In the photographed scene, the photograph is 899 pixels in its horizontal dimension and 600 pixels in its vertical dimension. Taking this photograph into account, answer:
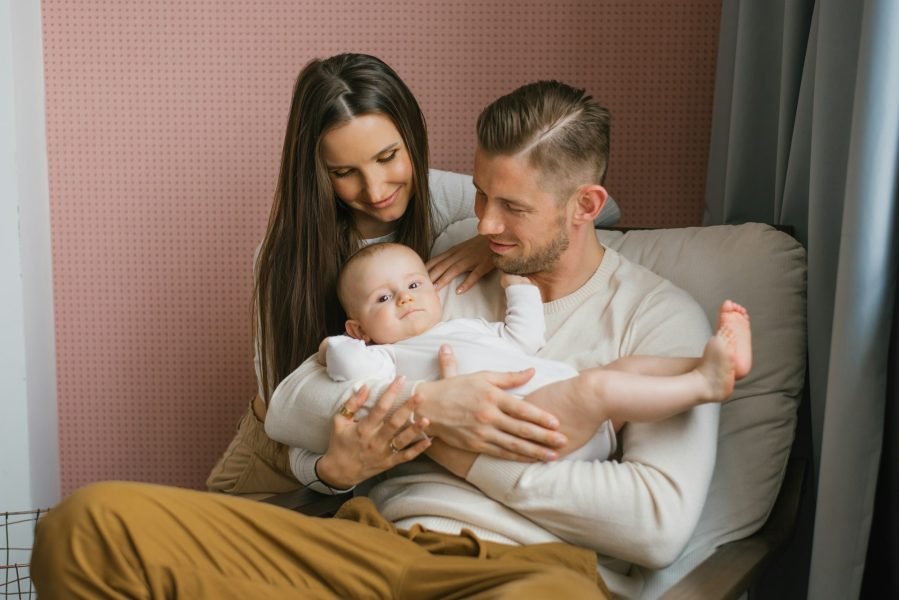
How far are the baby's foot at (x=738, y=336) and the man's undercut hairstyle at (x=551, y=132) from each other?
1.24ft

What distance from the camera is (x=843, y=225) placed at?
57.9 inches

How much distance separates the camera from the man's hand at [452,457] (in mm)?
1560

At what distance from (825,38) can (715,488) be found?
76 centimetres

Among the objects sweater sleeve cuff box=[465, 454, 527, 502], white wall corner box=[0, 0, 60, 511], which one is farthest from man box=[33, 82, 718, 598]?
white wall corner box=[0, 0, 60, 511]

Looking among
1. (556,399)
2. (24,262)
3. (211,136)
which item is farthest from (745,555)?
(24,262)

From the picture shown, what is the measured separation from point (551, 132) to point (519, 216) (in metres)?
0.15

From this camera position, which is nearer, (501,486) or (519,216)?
(501,486)

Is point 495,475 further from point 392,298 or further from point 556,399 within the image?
point 392,298

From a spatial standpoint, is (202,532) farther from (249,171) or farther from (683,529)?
(249,171)

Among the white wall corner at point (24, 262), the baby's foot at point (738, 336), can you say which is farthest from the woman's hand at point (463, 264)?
the white wall corner at point (24, 262)

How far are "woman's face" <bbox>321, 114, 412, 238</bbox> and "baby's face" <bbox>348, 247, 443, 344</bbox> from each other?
0.18m

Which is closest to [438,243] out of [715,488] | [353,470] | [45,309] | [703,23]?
[353,470]

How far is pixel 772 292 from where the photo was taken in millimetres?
1732

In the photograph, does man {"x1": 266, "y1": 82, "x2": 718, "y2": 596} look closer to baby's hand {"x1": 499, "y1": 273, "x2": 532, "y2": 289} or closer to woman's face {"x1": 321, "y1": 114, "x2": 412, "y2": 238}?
baby's hand {"x1": 499, "y1": 273, "x2": 532, "y2": 289}
